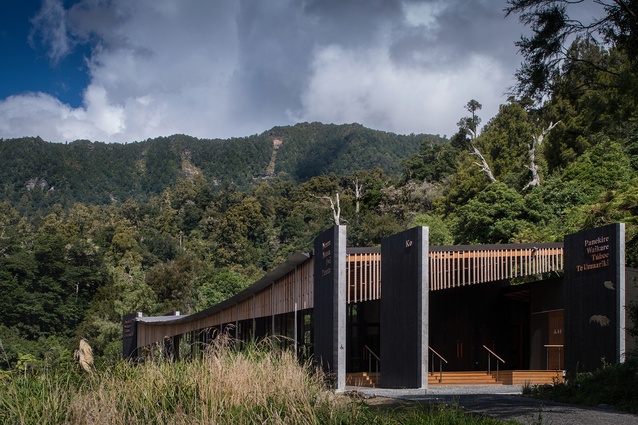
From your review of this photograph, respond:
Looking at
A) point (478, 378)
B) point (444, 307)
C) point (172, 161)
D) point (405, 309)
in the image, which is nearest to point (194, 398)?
point (405, 309)

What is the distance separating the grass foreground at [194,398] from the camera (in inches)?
366

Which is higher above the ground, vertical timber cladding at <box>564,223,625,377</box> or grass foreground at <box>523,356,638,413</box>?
vertical timber cladding at <box>564,223,625,377</box>

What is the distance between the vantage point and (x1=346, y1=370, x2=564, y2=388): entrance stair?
→ 22547 millimetres

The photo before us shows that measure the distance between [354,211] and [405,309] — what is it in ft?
151

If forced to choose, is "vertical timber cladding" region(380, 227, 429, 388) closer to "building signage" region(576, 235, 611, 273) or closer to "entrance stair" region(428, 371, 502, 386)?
"entrance stair" region(428, 371, 502, 386)

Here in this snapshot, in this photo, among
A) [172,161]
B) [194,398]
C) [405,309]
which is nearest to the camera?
[194,398]

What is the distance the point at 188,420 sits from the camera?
935 cm

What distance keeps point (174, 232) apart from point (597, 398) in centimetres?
7971

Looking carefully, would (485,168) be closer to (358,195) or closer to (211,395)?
(358,195)

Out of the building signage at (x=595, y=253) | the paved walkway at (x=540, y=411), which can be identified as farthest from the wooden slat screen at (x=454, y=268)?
the paved walkway at (x=540, y=411)

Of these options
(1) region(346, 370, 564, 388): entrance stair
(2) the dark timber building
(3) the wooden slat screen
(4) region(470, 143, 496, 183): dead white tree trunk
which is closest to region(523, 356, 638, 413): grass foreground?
(2) the dark timber building

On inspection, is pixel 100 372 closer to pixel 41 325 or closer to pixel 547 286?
pixel 547 286

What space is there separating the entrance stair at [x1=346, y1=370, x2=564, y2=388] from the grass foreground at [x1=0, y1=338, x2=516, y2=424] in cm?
1128

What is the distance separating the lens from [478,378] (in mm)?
23156
